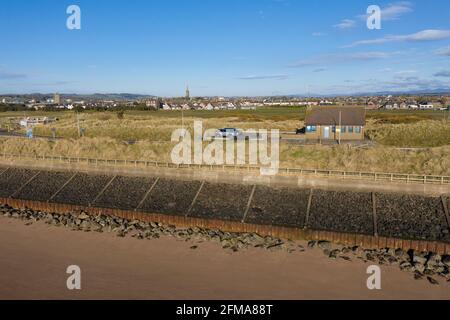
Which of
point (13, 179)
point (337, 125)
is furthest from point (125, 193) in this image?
point (337, 125)

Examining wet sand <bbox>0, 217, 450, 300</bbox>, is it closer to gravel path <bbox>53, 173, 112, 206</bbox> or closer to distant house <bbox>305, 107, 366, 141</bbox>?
gravel path <bbox>53, 173, 112, 206</bbox>

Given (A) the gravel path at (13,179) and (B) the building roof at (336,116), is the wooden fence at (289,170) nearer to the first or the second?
(A) the gravel path at (13,179)

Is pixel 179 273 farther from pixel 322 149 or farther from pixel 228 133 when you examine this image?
pixel 228 133

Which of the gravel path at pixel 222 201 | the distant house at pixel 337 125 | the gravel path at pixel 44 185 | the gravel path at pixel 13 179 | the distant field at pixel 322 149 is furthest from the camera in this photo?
the distant house at pixel 337 125

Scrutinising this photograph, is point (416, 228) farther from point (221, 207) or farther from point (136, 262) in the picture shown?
point (136, 262)

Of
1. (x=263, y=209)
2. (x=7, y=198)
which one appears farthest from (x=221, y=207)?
(x=7, y=198)

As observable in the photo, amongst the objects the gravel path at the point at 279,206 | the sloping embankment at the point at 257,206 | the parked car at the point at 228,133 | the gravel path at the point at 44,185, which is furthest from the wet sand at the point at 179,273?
the parked car at the point at 228,133

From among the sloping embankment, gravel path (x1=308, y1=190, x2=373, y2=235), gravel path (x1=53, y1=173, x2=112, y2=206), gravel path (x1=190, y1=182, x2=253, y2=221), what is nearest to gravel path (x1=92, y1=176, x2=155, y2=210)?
the sloping embankment

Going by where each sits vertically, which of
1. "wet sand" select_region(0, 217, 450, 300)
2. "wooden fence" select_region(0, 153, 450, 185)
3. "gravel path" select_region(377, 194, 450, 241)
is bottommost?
"wet sand" select_region(0, 217, 450, 300)
